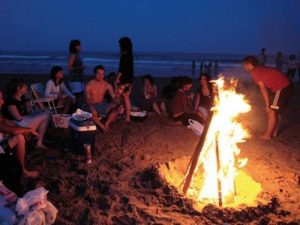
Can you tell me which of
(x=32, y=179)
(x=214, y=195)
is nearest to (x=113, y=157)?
(x=32, y=179)

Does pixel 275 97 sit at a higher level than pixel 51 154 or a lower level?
higher

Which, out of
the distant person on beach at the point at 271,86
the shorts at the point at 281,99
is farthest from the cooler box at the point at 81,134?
the shorts at the point at 281,99

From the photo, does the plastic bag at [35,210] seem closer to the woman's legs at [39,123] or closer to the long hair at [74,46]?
the woman's legs at [39,123]

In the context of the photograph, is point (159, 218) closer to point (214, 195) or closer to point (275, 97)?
point (214, 195)

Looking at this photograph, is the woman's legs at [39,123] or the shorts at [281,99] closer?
the woman's legs at [39,123]

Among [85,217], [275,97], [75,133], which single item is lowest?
[85,217]

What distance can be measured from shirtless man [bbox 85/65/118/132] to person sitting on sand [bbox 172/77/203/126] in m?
1.22

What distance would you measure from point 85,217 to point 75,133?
6.79ft

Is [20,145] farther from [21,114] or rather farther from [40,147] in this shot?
[21,114]

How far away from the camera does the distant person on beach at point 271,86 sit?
7176mm

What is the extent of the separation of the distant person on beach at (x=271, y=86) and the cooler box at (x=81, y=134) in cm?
314

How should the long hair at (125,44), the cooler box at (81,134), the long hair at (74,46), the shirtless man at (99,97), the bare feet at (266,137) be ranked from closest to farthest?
the cooler box at (81,134) < the bare feet at (266,137) < the shirtless man at (99,97) < the long hair at (125,44) < the long hair at (74,46)

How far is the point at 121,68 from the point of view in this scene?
805cm

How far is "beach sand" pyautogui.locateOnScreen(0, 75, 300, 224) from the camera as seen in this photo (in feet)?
13.8
